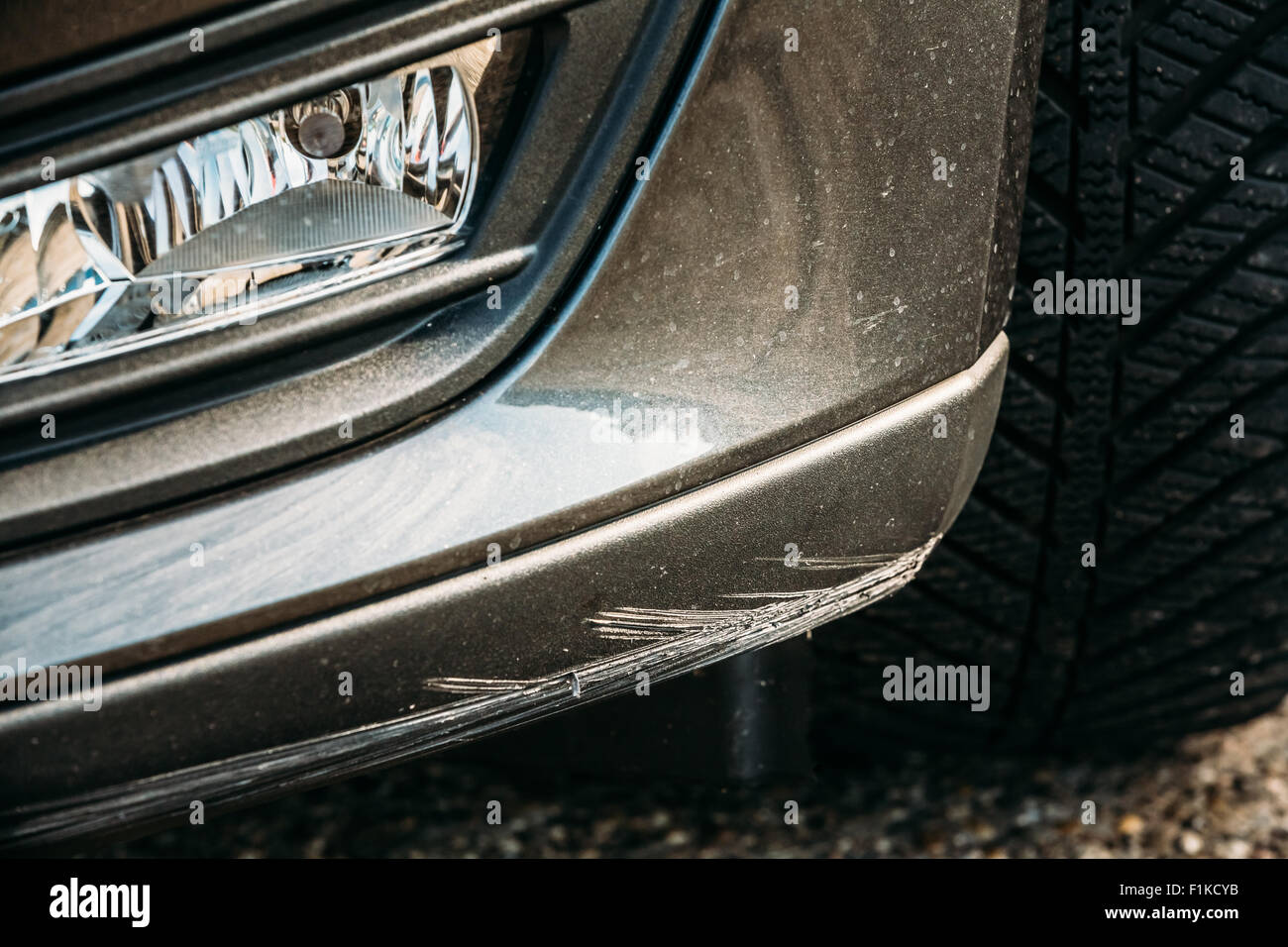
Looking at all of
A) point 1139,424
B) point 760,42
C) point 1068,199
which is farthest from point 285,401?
point 1139,424

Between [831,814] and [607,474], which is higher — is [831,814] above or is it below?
below

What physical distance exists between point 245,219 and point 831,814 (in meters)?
0.95

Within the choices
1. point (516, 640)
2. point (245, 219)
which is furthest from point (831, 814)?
point (245, 219)

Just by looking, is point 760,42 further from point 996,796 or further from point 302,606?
point 996,796

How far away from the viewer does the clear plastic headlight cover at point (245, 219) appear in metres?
0.73

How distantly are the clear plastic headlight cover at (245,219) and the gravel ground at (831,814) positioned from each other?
0.76 m

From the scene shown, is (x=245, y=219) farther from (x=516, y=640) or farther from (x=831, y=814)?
(x=831, y=814)

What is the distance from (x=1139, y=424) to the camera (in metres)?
1.11

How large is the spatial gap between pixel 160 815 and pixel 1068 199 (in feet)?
2.78

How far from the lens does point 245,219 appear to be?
75cm

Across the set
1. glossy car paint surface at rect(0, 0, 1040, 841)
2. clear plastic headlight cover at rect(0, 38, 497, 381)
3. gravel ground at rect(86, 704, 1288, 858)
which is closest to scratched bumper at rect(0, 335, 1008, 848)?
glossy car paint surface at rect(0, 0, 1040, 841)

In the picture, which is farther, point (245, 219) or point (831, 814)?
point (831, 814)

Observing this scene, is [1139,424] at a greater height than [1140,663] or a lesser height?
greater

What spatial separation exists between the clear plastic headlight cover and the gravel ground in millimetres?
763
